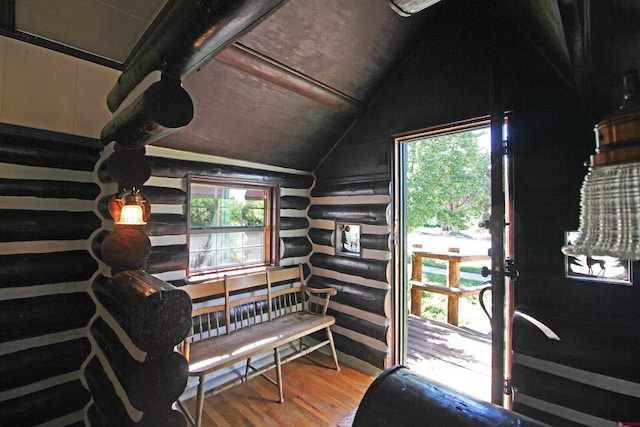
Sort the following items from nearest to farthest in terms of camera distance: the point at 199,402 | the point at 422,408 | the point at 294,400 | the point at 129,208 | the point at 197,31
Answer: the point at 422,408
the point at 197,31
the point at 129,208
the point at 199,402
the point at 294,400

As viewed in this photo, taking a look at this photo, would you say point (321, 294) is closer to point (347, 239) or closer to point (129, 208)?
point (347, 239)

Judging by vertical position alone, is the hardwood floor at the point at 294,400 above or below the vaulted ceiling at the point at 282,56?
below

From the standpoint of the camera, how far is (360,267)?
3271mm

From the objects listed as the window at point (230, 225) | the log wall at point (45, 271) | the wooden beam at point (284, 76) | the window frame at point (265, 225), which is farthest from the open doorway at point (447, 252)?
the log wall at point (45, 271)

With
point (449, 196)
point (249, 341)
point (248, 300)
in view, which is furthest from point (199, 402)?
→ point (449, 196)

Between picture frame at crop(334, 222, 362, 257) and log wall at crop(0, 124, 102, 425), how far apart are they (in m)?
2.45

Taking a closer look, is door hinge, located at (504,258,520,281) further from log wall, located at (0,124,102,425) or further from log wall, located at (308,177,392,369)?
log wall, located at (0,124,102,425)

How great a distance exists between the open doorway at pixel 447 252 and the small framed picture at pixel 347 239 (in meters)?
0.61

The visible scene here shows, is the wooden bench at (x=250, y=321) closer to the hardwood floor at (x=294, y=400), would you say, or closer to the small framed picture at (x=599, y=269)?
the hardwood floor at (x=294, y=400)

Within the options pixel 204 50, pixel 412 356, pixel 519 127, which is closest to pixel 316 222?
pixel 412 356

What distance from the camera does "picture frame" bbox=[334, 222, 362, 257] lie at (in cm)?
344

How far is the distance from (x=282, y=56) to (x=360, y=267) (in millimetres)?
2318

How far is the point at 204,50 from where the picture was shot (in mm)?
1269

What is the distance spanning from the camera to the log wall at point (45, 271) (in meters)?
1.98
